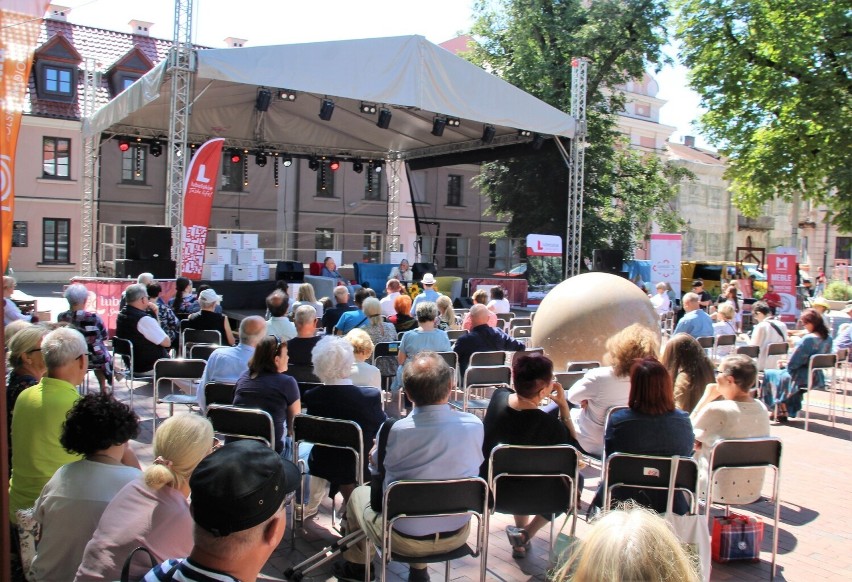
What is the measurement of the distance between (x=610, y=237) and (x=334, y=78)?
16.8 metres

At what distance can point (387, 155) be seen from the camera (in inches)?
941

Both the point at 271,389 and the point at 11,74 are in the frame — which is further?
the point at 271,389

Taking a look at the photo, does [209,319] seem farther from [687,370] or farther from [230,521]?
[230,521]

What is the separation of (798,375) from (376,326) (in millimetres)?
5184

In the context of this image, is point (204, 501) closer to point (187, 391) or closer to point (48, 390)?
point (48, 390)

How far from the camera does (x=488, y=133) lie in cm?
Result: 1808

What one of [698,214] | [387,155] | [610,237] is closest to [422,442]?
[387,155]

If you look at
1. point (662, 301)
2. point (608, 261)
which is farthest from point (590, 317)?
point (608, 261)

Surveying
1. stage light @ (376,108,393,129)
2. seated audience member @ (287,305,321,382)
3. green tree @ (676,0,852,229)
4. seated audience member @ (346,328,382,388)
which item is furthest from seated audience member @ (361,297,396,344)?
green tree @ (676,0,852,229)

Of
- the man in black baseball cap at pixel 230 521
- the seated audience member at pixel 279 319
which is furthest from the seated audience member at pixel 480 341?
the man in black baseball cap at pixel 230 521

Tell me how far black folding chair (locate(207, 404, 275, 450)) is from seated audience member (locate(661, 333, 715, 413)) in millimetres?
3072

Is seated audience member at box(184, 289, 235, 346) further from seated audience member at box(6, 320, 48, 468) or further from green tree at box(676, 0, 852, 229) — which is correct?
green tree at box(676, 0, 852, 229)

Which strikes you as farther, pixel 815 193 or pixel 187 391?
pixel 815 193

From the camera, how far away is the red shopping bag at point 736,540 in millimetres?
4656
